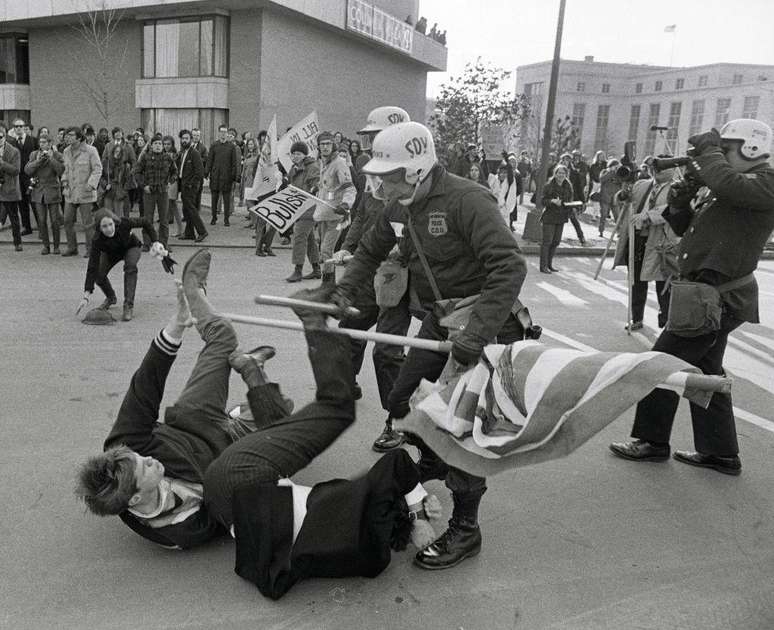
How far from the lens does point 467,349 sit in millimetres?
3057

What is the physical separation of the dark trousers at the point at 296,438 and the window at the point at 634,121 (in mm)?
89336

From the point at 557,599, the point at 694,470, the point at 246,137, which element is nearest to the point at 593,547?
the point at 557,599

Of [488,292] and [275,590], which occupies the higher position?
[488,292]

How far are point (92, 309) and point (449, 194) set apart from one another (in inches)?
206

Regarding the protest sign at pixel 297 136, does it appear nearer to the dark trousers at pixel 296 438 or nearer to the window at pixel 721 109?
the dark trousers at pixel 296 438

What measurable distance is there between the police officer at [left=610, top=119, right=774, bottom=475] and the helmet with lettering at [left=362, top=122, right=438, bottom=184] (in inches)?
56.0

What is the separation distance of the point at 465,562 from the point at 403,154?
185 centimetres

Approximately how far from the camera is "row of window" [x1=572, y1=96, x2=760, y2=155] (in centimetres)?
7249

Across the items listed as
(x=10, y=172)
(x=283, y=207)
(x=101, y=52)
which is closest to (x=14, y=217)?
(x=10, y=172)

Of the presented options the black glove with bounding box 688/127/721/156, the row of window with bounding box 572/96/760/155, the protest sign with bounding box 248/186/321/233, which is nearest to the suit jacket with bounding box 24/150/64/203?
the protest sign with bounding box 248/186/321/233

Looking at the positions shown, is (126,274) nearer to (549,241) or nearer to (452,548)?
(452,548)

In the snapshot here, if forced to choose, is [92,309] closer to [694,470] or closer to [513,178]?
[694,470]

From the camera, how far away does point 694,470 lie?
4117 mm

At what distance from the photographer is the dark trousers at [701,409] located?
395 centimetres
